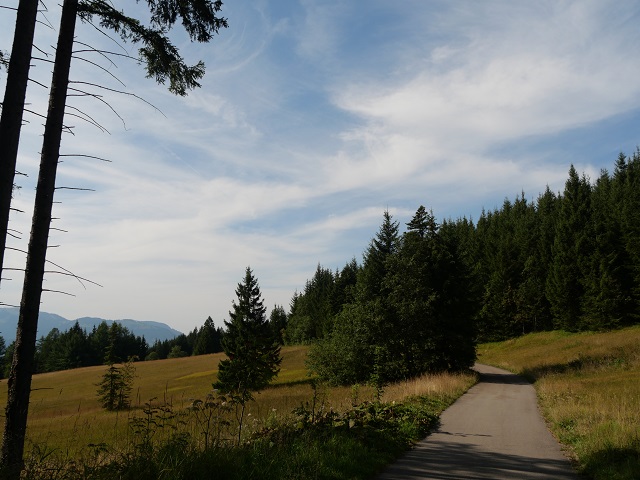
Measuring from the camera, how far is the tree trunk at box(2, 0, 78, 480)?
5844 millimetres

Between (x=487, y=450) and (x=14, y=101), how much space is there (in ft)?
33.8

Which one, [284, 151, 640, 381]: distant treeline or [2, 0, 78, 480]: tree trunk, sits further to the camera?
[284, 151, 640, 381]: distant treeline

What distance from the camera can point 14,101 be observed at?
593 centimetres

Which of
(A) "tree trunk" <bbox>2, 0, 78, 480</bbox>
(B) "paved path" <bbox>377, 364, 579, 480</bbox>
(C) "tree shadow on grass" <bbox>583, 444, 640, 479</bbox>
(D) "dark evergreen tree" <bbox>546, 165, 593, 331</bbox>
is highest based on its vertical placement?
(D) "dark evergreen tree" <bbox>546, 165, 593, 331</bbox>

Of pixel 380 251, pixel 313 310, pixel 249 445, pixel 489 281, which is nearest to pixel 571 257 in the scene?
pixel 489 281

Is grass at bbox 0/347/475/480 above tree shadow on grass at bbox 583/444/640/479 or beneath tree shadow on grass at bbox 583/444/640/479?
above

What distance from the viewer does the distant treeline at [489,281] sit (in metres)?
26.9

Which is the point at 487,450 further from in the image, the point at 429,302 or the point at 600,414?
the point at 429,302

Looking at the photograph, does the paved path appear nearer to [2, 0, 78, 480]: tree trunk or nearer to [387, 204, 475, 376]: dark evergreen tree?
[2, 0, 78, 480]: tree trunk

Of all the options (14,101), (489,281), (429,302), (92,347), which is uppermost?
(489,281)

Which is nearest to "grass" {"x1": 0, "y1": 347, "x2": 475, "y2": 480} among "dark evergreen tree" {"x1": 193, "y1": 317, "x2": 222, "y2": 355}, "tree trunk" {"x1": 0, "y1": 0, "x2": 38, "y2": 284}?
"tree trunk" {"x1": 0, "y1": 0, "x2": 38, "y2": 284}

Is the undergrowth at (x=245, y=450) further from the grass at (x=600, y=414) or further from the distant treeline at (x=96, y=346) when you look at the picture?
the distant treeline at (x=96, y=346)

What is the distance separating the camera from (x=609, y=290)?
50.2 m

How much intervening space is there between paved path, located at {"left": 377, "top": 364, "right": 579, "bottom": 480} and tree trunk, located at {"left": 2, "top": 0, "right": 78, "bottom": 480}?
17.3ft
